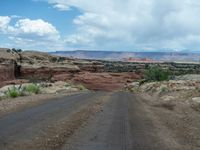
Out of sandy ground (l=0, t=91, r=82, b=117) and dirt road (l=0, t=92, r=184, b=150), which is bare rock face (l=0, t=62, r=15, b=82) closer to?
sandy ground (l=0, t=91, r=82, b=117)

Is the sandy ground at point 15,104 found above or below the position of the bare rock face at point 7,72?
above

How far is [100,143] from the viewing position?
39.9ft

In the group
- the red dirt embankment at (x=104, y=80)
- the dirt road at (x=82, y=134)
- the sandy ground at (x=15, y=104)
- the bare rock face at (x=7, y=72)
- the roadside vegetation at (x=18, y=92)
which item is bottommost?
the red dirt embankment at (x=104, y=80)

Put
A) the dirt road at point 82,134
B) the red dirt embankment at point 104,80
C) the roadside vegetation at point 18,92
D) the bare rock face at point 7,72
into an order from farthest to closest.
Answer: the red dirt embankment at point 104,80 < the bare rock face at point 7,72 < the roadside vegetation at point 18,92 < the dirt road at point 82,134

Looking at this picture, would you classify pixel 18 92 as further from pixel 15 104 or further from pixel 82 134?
pixel 82 134

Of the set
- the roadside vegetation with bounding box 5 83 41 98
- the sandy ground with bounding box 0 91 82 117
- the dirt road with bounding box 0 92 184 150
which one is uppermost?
the dirt road with bounding box 0 92 184 150

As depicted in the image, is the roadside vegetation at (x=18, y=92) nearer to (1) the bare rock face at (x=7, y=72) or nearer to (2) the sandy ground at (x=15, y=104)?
(2) the sandy ground at (x=15, y=104)

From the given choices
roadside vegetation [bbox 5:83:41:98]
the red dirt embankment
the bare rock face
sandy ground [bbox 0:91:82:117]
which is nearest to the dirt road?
sandy ground [bbox 0:91:82:117]

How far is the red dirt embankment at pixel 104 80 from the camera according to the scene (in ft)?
303

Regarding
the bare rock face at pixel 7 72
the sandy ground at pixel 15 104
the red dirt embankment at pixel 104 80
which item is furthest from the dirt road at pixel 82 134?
the bare rock face at pixel 7 72

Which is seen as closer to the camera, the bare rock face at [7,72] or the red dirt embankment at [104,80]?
the bare rock face at [7,72]

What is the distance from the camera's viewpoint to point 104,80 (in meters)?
95.2

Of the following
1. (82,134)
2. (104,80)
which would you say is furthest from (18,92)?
(104,80)

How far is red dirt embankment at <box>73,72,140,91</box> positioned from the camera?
92.3 meters
